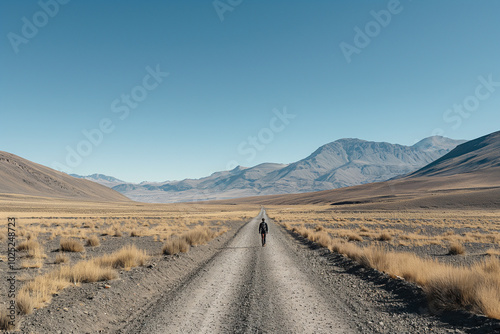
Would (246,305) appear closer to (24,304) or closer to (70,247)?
(24,304)

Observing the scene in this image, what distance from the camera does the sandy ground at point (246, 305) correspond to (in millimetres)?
6129

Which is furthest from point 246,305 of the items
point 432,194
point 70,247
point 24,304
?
point 432,194

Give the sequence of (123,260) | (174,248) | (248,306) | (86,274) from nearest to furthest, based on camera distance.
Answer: (248,306) → (86,274) → (123,260) → (174,248)

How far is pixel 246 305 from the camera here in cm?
767

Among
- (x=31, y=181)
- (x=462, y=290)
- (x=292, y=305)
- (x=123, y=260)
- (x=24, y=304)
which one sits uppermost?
(x=31, y=181)

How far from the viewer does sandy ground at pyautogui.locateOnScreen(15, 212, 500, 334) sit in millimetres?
6129

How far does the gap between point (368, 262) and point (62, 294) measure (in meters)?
10.9

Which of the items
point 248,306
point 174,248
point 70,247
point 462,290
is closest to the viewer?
point 462,290

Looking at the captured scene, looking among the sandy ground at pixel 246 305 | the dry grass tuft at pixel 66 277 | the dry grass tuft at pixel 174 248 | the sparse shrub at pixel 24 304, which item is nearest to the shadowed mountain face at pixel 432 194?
the dry grass tuft at pixel 174 248

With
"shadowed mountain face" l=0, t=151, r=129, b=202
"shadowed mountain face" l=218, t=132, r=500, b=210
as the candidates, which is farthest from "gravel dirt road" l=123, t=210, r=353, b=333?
"shadowed mountain face" l=0, t=151, r=129, b=202

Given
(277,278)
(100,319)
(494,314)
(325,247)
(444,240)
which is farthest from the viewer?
(444,240)

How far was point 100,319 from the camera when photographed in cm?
680

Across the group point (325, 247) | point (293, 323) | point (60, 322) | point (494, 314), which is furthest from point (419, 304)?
point (325, 247)

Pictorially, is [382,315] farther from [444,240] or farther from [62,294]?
[444,240]
